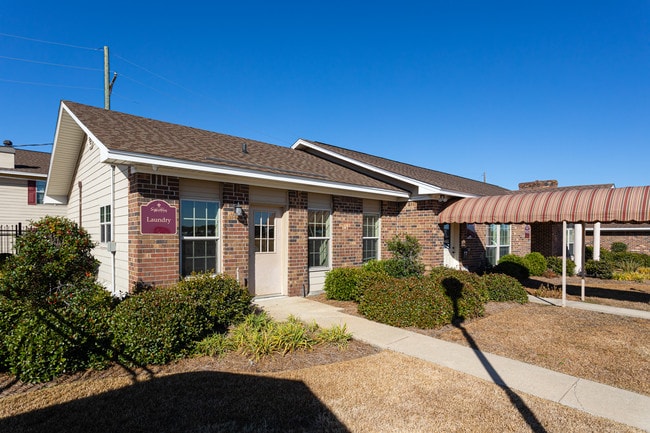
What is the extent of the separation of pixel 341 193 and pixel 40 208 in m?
15.8

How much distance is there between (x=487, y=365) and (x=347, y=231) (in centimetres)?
640

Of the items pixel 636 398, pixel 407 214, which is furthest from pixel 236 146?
pixel 636 398

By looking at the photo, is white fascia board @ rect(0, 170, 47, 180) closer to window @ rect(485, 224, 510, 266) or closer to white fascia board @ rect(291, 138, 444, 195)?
white fascia board @ rect(291, 138, 444, 195)

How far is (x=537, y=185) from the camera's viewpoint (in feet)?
75.7

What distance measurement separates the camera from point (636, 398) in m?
4.25

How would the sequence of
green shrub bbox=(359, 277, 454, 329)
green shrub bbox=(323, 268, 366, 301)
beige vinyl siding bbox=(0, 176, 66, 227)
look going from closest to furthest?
green shrub bbox=(359, 277, 454, 329), green shrub bbox=(323, 268, 366, 301), beige vinyl siding bbox=(0, 176, 66, 227)

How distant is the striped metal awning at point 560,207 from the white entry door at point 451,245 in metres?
1.08

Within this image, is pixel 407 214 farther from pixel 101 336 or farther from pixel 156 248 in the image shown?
pixel 101 336

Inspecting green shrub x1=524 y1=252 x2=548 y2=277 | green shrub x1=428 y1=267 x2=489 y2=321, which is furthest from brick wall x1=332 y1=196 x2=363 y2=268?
green shrub x1=524 y1=252 x2=548 y2=277

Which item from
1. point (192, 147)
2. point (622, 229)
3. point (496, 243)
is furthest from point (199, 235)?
point (622, 229)

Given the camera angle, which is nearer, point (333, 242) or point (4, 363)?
point (4, 363)

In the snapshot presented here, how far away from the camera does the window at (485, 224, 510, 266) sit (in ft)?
48.5

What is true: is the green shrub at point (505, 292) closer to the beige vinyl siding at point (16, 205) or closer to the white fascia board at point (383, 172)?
the white fascia board at point (383, 172)

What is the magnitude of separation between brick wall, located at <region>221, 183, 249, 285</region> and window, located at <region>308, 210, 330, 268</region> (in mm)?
2305
